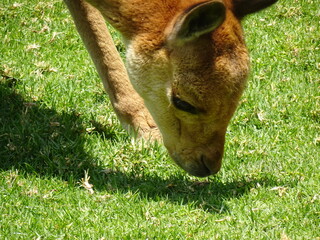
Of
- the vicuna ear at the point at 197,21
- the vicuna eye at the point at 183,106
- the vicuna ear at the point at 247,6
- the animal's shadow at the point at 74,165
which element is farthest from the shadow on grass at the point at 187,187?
the vicuna ear at the point at 247,6

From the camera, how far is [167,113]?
6387mm

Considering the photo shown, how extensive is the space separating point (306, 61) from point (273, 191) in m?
3.24

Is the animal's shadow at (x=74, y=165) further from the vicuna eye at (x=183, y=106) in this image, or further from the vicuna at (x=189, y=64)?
the vicuna eye at (x=183, y=106)

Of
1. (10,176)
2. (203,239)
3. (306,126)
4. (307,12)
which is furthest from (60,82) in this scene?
(307,12)

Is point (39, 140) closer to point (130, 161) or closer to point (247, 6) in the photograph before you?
point (130, 161)

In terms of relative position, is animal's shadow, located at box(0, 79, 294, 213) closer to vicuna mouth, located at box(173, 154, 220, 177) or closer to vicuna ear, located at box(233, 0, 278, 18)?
vicuna mouth, located at box(173, 154, 220, 177)

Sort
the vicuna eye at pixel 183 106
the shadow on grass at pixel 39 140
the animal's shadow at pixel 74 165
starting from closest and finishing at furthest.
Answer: the vicuna eye at pixel 183 106 < the animal's shadow at pixel 74 165 < the shadow on grass at pixel 39 140

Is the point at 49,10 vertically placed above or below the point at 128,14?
below

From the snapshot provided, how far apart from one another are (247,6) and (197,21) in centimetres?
73

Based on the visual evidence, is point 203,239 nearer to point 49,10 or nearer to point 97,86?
point 97,86

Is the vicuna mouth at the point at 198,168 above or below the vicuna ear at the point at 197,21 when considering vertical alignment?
below

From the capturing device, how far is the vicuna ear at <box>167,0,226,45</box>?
5605 millimetres

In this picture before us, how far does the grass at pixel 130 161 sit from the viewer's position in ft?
19.6

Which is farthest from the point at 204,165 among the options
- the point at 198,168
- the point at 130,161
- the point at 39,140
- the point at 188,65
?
the point at 39,140
